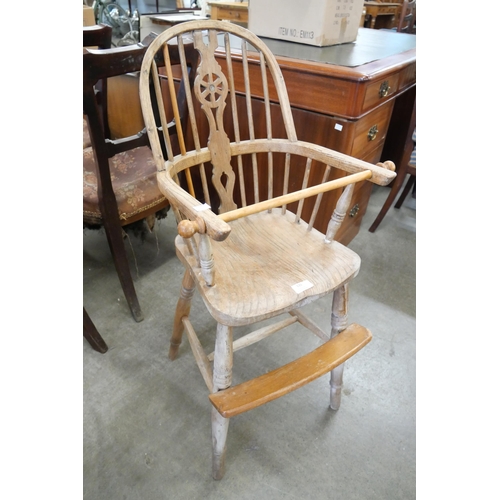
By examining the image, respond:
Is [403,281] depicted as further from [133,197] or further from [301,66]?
[133,197]

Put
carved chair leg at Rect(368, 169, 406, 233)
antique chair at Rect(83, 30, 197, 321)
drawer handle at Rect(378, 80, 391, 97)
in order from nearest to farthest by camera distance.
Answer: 1. antique chair at Rect(83, 30, 197, 321)
2. drawer handle at Rect(378, 80, 391, 97)
3. carved chair leg at Rect(368, 169, 406, 233)

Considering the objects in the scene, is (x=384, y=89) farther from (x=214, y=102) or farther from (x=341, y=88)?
(x=214, y=102)

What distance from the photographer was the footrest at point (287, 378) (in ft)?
2.61

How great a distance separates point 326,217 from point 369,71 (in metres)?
0.58

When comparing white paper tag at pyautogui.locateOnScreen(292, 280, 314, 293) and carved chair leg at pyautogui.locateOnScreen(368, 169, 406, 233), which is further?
carved chair leg at pyautogui.locateOnScreen(368, 169, 406, 233)

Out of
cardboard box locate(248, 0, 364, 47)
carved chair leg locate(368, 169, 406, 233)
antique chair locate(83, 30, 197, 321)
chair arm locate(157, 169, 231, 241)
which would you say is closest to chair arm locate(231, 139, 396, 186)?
antique chair locate(83, 30, 197, 321)

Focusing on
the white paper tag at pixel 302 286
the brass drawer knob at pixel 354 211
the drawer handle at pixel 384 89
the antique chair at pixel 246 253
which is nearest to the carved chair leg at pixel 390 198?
the brass drawer knob at pixel 354 211

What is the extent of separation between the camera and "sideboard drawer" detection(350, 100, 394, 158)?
132 centimetres

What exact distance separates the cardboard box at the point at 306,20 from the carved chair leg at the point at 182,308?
108cm

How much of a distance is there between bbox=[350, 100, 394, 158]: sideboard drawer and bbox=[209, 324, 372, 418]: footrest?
73 cm

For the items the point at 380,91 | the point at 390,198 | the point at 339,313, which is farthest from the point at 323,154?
the point at 390,198

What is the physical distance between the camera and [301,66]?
1.23 metres

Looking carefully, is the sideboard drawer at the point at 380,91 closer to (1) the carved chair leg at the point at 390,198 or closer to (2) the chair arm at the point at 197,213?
(1) the carved chair leg at the point at 390,198

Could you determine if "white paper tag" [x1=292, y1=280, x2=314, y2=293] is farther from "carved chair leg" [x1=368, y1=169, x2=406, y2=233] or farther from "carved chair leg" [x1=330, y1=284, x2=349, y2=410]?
"carved chair leg" [x1=368, y1=169, x2=406, y2=233]
